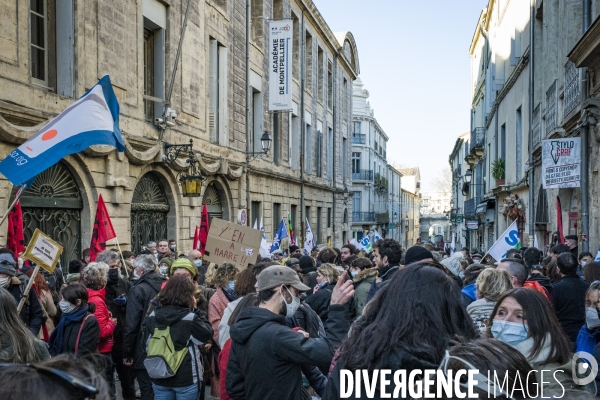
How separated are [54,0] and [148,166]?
4020mm

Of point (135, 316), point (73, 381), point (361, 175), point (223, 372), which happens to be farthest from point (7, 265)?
point (361, 175)

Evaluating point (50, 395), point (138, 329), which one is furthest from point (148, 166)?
point (50, 395)

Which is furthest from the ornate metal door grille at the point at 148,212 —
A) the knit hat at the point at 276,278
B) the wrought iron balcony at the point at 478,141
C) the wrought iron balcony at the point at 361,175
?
the wrought iron balcony at the point at 361,175

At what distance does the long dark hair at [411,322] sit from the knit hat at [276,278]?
108cm

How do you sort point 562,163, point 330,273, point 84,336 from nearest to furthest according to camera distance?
1. point 84,336
2. point 330,273
3. point 562,163

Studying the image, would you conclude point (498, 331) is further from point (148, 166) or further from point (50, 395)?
point (148, 166)

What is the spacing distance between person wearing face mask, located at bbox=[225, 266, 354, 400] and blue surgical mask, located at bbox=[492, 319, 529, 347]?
0.79 m

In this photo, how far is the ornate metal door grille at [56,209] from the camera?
9781 millimetres

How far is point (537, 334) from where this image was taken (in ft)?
9.30

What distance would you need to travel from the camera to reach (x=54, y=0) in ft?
35.2

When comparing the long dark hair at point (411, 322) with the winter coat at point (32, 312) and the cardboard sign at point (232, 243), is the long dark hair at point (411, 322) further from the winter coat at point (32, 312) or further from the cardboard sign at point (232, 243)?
the cardboard sign at point (232, 243)

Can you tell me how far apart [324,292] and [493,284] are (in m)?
1.87

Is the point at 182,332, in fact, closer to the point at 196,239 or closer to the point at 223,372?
the point at 223,372

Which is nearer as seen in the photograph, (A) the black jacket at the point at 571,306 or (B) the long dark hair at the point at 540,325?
(B) the long dark hair at the point at 540,325
